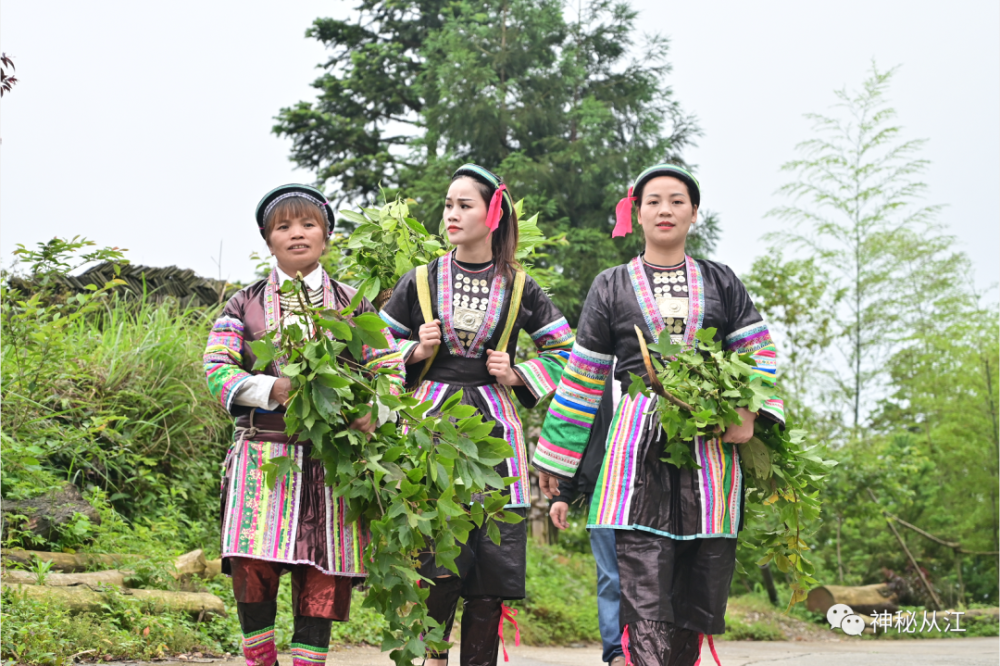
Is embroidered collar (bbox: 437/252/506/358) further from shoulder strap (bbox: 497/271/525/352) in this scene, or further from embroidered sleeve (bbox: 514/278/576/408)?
embroidered sleeve (bbox: 514/278/576/408)

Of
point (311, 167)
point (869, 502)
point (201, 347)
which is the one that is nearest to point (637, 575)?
point (201, 347)

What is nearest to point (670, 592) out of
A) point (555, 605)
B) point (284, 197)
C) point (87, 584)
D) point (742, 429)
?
point (742, 429)

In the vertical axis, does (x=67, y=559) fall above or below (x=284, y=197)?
below

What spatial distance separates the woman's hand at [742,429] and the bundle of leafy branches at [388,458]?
2.63ft

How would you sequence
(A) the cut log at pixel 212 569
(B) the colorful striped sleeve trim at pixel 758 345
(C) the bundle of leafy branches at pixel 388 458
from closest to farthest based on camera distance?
(C) the bundle of leafy branches at pixel 388 458 → (B) the colorful striped sleeve trim at pixel 758 345 → (A) the cut log at pixel 212 569

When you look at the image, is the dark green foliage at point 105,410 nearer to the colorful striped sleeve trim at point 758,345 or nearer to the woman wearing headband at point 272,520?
the woman wearing headband at point 272,520

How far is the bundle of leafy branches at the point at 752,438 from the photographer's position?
327 centimetres

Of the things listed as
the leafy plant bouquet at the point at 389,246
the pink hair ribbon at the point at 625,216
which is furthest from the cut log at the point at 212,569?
the pink hair ribbon at the point at 625,216

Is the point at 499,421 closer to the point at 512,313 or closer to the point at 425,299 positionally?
the point at 512,313

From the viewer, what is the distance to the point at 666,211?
360cm

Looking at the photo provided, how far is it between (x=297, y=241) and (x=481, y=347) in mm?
Result: 852

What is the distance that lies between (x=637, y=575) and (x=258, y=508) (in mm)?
1274

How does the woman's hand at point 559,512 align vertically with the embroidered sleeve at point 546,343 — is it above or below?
below

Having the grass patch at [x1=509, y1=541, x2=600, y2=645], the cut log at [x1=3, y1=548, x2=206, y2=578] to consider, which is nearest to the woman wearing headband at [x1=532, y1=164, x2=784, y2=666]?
the cut log at [x1=3, y1=548, x2=206, y2=578]
